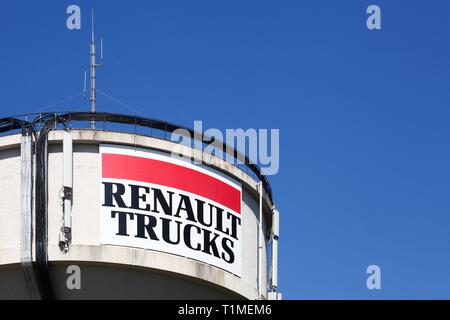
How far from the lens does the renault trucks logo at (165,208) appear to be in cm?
3759

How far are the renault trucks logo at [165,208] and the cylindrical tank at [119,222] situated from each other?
27mm

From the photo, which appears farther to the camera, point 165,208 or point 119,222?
point 165,208

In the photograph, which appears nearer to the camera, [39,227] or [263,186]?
[39,227]

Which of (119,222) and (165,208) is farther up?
(165,208)

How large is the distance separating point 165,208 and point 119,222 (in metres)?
1.36

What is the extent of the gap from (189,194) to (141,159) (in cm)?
164

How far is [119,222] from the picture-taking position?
37.5 meters

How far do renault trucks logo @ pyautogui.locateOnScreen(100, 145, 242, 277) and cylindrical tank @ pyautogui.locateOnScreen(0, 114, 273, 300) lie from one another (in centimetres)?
3

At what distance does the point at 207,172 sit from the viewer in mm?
39219

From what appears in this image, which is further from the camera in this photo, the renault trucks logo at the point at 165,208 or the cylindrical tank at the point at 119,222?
the renault trucks logo at the point at 165,208

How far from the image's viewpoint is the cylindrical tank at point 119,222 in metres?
36.8

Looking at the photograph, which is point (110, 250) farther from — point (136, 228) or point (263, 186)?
point (263, 186)

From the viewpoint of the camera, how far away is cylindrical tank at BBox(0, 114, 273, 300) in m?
36.8
